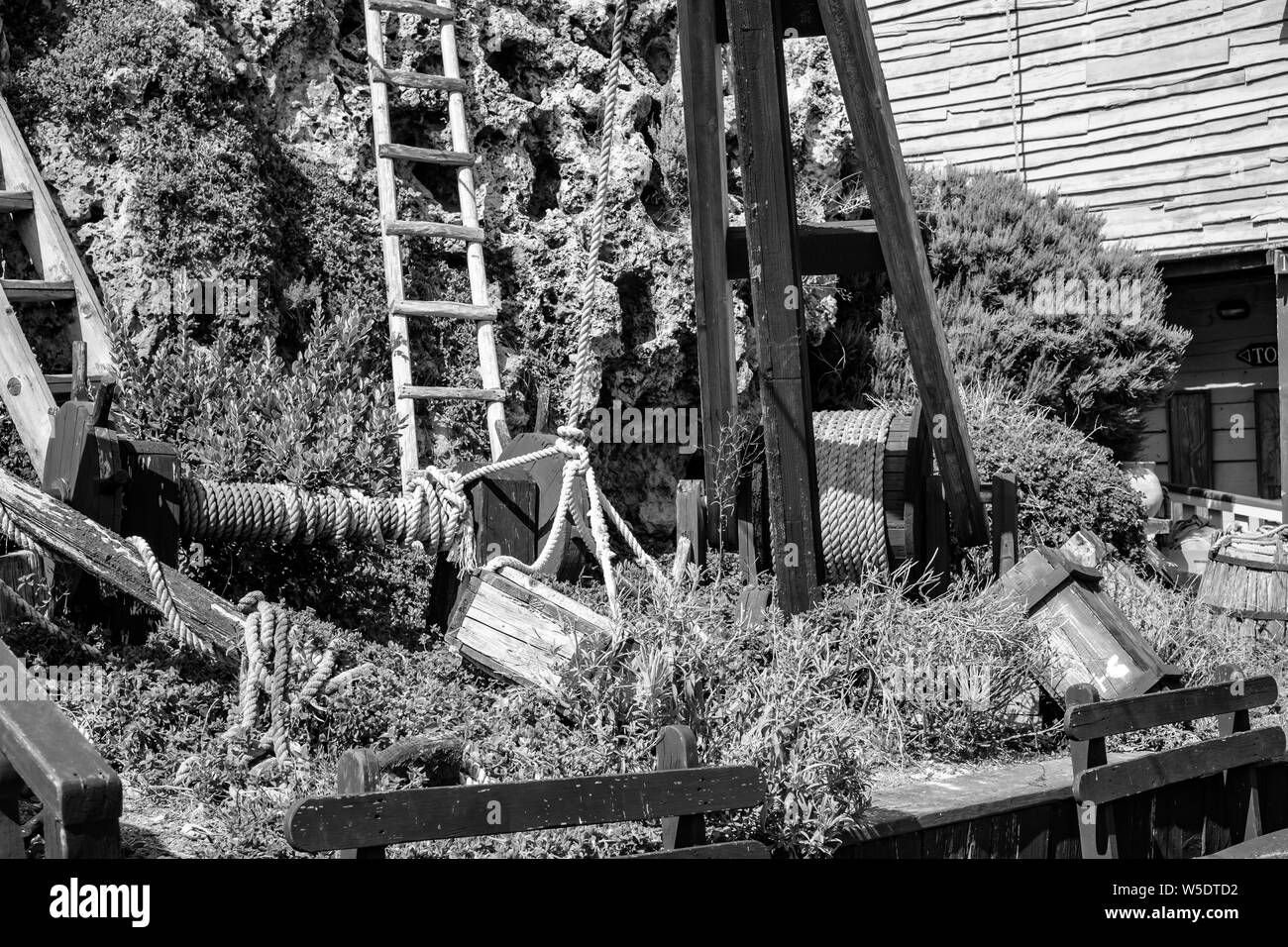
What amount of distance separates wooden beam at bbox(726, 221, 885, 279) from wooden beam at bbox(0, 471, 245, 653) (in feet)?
9.84

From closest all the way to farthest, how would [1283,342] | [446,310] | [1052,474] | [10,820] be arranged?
1. [10,820]
2. [446,310]
3. [1052,474]
4. [1283,342]

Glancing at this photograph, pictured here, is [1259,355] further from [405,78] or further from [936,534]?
[405,78]

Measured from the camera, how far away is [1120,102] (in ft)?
41.0

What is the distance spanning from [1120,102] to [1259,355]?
345 cm

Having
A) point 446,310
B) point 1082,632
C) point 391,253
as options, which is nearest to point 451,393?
point 446,310

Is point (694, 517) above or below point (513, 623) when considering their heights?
above

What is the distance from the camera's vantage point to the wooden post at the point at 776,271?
491 centimetres

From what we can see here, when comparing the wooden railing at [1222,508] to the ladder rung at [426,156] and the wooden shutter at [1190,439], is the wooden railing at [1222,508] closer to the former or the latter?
the wooden shutter at [1190,439]

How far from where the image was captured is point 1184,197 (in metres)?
12.1

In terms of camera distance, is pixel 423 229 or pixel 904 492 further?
pixel 423 229

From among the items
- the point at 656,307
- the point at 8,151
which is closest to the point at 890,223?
the point at 656,307

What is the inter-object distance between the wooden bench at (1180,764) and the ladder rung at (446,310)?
13.9 ft

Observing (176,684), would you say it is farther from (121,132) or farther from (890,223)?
(121,132)

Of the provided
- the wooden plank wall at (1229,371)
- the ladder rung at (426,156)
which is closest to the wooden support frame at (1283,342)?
the wooden plank wall at (1229,371)
